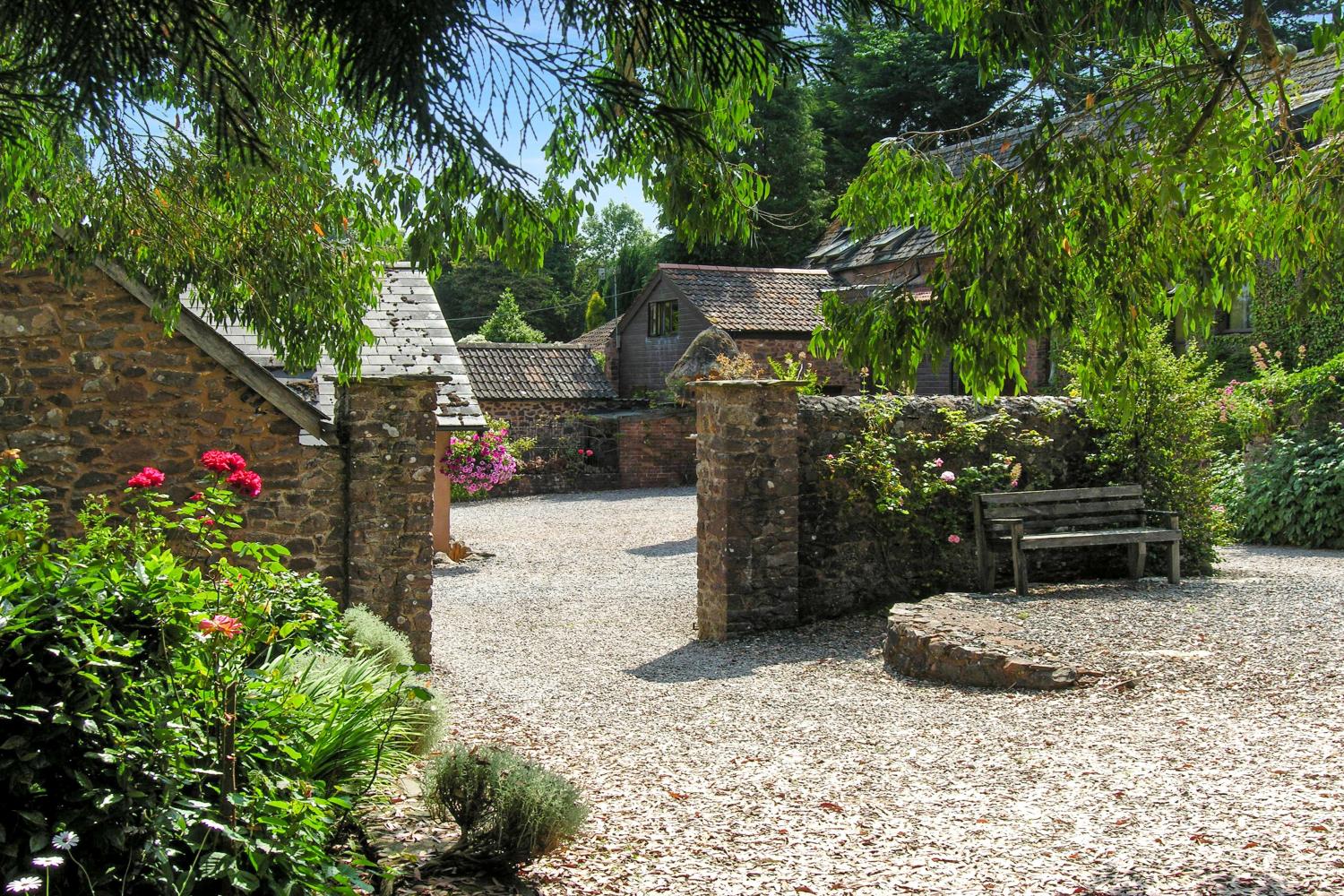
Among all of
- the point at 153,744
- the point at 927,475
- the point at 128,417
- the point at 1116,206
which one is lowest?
the point at 153,744

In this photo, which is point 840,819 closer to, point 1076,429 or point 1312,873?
point 1312,873

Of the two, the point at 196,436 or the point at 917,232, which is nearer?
the point at 196,436

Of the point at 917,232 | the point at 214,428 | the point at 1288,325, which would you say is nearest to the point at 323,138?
the point at 214,428

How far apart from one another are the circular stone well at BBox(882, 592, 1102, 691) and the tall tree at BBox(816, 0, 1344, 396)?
2394 mm

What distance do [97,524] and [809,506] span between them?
6.14 metres

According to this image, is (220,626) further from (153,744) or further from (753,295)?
(753,295)

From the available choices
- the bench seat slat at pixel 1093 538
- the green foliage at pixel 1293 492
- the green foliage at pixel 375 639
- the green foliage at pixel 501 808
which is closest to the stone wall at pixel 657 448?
the green foliage at pixel 1293 492

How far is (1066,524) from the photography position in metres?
10.7

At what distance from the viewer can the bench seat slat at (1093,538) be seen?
10.1 meters

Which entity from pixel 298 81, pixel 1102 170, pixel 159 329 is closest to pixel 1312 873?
pixel 1102 170

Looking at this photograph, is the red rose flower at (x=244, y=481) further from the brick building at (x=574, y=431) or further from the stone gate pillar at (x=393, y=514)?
the brick building at (x=574, y=431)

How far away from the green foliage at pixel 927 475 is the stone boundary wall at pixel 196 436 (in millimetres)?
4012

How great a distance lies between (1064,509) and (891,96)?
92.7ft

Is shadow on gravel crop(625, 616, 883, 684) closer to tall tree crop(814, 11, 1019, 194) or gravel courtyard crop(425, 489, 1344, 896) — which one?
gravel courtyard crop(425, 489, 1344, 896)
